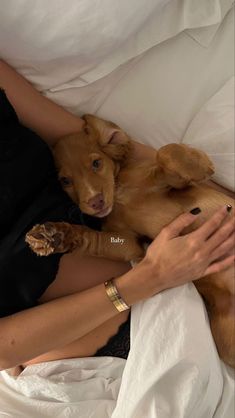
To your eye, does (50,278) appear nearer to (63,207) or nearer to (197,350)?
(63,207)

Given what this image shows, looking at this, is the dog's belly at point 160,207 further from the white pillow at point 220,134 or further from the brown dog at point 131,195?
the white pillow at point 220,134

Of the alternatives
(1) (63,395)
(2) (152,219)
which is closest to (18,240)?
(2) (152,219)

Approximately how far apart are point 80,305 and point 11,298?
19 centimetres

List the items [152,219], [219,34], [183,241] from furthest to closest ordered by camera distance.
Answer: [219,34]
[152,219]
[183,241]

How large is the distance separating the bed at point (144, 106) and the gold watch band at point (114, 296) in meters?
0.06

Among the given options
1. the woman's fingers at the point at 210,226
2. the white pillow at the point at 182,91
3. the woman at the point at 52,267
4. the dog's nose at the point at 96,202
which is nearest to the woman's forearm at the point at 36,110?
the woman at the point at 52,267

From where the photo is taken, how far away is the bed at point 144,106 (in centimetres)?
141

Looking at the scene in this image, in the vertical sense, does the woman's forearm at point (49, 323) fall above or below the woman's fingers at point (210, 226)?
below

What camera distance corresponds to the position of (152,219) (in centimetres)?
150

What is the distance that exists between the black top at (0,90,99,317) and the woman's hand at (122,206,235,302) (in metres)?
0.25

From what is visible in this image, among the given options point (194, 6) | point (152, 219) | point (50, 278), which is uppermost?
point (194, 6)

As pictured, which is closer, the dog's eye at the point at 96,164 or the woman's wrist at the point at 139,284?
the woman's wrist at the point at 139,284

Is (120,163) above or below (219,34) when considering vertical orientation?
below

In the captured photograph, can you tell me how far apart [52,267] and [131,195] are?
1.05 feet
